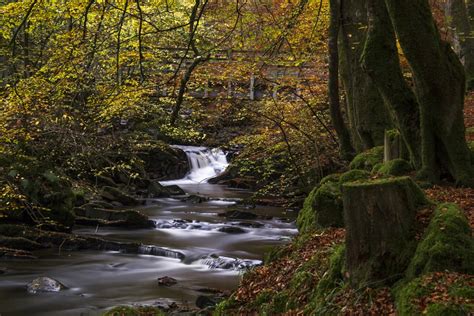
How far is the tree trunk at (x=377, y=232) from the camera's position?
13.9 feet

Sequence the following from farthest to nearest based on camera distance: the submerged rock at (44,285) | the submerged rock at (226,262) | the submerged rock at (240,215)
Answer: the submerged rock at (240,215)
the submerged rock at (226,262)
the submerged rock at (44,285)

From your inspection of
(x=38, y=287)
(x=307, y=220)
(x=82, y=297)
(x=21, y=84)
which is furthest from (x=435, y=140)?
(x=21, y=84)

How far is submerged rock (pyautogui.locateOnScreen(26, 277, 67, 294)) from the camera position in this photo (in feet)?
31.7

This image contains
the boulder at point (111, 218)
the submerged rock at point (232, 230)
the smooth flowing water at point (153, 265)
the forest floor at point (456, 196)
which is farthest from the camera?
the boulder at point (111, 218)

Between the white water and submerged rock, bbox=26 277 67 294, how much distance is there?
1498cm

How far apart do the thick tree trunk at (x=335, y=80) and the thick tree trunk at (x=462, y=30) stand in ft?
26.3

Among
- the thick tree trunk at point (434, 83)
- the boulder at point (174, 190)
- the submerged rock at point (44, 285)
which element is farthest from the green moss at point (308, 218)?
the boulder at point (174, 190)

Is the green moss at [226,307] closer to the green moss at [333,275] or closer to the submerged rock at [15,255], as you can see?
the green moss at [333,275]

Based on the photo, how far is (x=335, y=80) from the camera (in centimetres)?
902

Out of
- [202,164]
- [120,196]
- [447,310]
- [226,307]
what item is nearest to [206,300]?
[226,307]

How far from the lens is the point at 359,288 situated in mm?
4230

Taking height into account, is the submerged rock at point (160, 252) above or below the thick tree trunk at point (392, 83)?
below

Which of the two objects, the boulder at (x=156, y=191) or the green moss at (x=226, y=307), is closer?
the green moss at (x=226, y=307)

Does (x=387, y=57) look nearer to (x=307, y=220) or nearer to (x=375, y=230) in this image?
(x=307, y=220)
